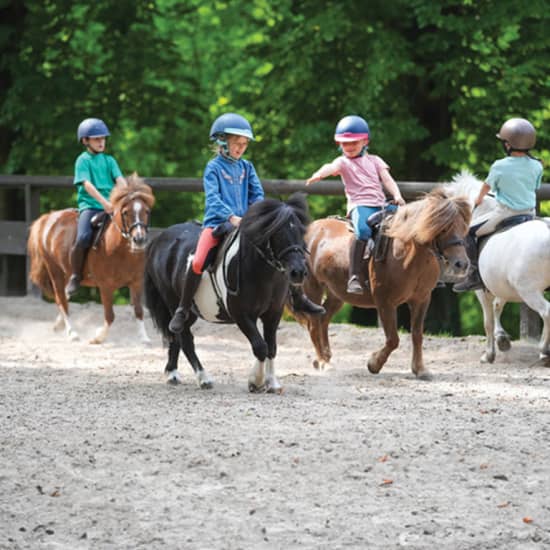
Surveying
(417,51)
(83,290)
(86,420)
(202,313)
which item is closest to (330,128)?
(417,51)

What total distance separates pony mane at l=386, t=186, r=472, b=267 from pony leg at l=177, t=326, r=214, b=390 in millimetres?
1796

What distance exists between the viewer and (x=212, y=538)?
5660 millimetres

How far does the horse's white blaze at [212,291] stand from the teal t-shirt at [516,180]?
2.99 meters

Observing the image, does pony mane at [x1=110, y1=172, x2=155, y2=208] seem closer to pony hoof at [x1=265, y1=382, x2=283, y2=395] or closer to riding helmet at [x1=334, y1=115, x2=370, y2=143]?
riding helmet at [x1=334, y1=115, x2=370, y2=143]

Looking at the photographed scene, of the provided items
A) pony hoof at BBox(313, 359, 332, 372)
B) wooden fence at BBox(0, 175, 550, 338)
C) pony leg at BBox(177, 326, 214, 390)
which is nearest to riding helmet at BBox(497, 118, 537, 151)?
wooden fence at BBox(0, 175, 550, 338)

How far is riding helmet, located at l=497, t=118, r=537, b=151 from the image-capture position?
10656 mm

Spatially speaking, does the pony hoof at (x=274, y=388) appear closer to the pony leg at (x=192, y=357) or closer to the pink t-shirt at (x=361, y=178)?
the pony leg at (x=192, y=357)

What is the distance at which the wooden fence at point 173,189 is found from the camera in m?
12.4

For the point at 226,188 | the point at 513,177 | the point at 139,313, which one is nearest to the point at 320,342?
the point at 513,177

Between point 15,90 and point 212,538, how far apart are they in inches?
569

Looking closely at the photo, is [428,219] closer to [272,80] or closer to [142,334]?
[142,334]

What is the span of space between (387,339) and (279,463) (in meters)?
3.55

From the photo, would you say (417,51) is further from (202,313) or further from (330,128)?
(202,313)

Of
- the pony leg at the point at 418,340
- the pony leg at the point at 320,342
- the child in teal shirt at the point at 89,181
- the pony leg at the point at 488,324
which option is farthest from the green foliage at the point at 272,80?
the pony leg at the point at 418,340
